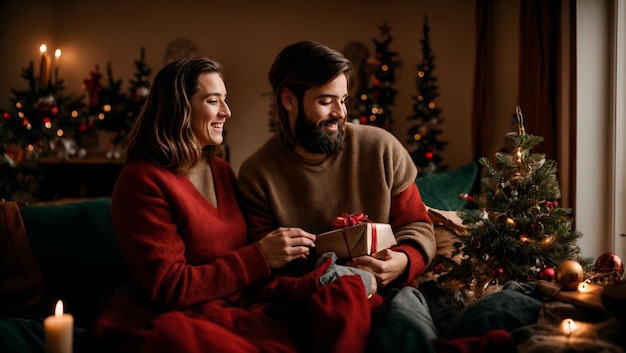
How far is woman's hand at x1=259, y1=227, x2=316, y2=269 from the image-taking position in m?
1.78

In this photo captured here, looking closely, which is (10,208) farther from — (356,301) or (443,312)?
(443,312)

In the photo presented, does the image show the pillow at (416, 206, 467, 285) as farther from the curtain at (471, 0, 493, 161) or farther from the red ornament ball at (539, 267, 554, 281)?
the curtain at (471, 0, 493, 161)

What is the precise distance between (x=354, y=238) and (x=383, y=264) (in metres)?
0.14

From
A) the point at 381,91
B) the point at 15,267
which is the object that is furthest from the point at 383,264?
the point at 381,91

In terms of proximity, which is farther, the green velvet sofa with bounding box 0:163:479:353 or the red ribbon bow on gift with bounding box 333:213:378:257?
the green velvet sofa with bounding box 0:163:479:353

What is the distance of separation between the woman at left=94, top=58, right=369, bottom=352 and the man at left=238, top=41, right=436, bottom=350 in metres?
0.16

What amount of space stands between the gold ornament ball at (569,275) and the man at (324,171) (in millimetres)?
497

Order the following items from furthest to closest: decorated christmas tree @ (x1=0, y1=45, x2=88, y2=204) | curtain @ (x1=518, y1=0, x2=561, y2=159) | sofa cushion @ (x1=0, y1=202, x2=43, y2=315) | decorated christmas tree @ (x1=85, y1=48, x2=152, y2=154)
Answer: decorated christmas tree @ (x1=85, y1=48, x2=152, y2=154) < decorated christmas tree @ (x1=0, y1=45, x2=88, y2=204) < curtain @ (x1=518, y1=0, x2=561, y2=159) < sofa cushion @ (x1=0, y1=202, x2=43, y2=315)

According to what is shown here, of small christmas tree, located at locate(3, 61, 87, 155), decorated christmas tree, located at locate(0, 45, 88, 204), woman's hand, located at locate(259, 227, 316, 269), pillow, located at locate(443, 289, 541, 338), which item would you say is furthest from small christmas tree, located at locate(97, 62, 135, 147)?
pillow, located at locate(443, 289, 541, 338)

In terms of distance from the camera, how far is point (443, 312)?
1.73m

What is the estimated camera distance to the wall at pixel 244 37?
544cm

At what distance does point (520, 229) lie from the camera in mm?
1931

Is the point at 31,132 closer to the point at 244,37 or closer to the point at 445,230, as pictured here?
the point at 244,37

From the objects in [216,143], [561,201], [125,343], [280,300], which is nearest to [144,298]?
[125,343]
